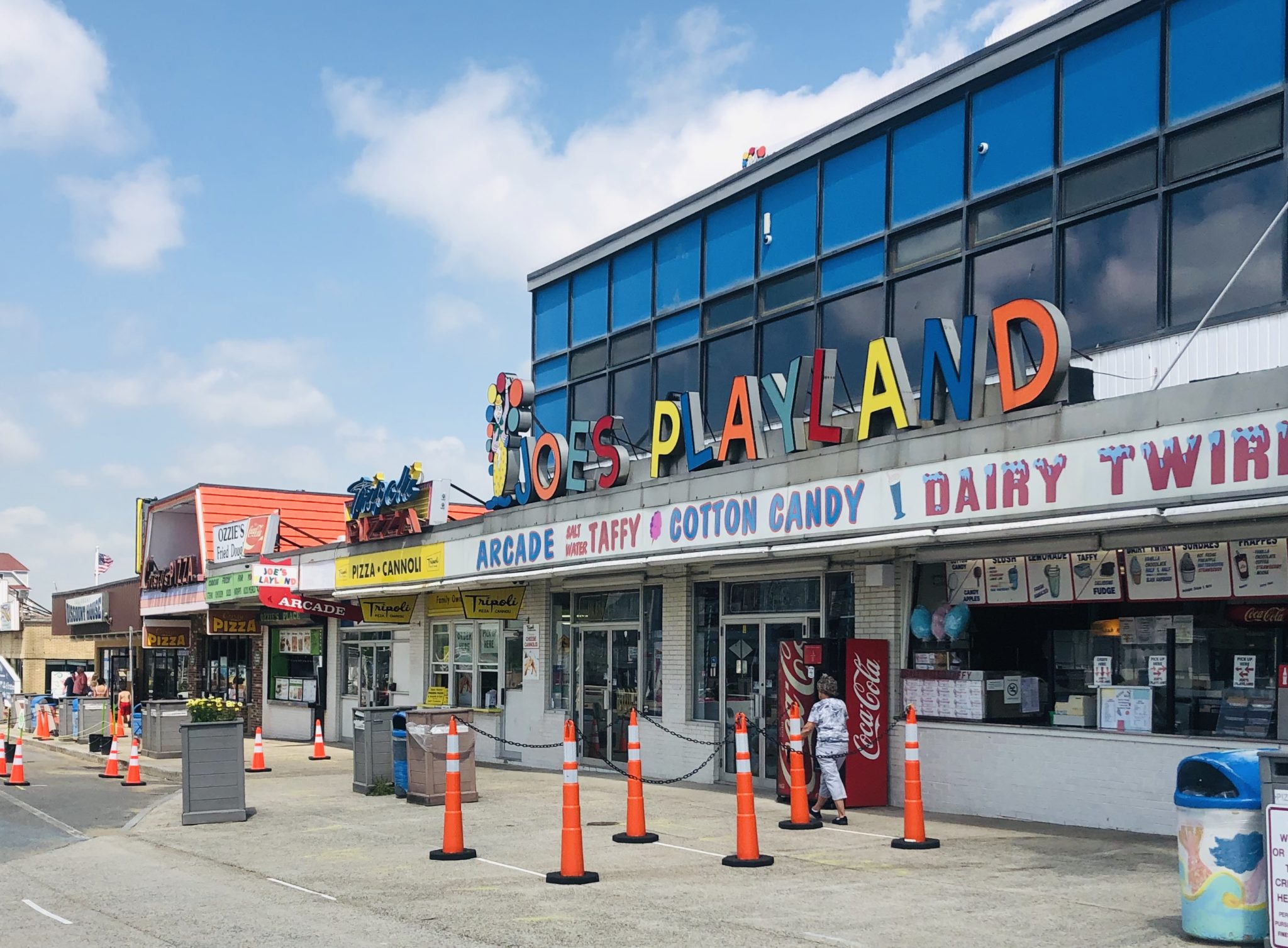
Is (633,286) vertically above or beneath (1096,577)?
above

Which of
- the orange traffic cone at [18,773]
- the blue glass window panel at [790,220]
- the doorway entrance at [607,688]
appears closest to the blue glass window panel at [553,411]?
the doorway entrance at [607,688]

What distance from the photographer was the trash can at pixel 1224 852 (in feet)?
26.3

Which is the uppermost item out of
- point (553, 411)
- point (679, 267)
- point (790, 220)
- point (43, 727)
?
point (790, 220)

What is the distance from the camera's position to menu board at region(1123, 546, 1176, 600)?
13.6 metres

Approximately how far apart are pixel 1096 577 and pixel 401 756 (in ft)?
30.8

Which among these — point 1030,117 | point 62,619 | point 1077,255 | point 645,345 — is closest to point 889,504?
point 1077,255

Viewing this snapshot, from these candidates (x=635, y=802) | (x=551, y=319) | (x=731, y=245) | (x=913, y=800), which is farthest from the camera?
(x=551, y=319)

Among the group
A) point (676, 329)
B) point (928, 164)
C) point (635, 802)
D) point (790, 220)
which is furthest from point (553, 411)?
point (635, 802)

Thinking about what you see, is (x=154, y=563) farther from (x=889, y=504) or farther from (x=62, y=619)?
(x=889, y=504)

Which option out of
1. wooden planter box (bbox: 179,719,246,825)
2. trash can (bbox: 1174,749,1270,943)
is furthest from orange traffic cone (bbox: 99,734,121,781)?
trash can (bbox: 1174,749,1270,943)

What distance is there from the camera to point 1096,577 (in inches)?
563

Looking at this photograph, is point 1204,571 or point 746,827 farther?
point 1204,571

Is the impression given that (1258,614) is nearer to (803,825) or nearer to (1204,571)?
(1204,571)

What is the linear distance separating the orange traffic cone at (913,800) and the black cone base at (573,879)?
3.03 meters
